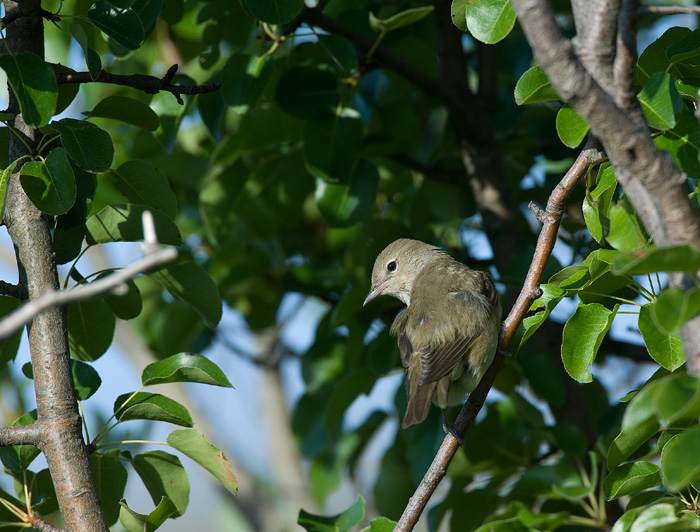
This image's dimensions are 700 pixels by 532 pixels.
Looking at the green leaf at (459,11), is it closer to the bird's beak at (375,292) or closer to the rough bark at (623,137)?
the rough bark at (623,137)

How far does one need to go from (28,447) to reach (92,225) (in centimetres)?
79

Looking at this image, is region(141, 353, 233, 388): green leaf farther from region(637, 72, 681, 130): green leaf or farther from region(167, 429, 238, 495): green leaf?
region(637, 72, 681, 130): green leaf

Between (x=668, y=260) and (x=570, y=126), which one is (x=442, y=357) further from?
(x=668, y=260)

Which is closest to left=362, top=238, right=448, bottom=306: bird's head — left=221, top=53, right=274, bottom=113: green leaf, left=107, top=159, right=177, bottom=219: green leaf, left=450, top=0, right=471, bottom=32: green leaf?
left=221, top=53, right=274, bottom=113: green leaf

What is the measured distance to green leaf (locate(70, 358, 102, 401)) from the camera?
102 inches

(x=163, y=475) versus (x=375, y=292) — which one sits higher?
(x=375, y=292)

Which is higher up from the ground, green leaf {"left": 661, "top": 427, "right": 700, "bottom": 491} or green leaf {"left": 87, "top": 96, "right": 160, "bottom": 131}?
green leaf {"left": 87, "top": 96, "right": 160, "bottom": 131}

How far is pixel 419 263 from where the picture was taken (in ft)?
14.2

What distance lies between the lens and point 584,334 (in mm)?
2318

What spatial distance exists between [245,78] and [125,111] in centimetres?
68

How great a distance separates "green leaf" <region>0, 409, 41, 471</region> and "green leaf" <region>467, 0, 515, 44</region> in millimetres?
1985

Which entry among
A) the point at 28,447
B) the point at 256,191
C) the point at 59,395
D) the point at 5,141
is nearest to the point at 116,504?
the point at 28,447

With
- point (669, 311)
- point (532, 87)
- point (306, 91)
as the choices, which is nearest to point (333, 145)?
point (306, 91)

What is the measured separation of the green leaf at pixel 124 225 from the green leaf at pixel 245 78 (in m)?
0.87
